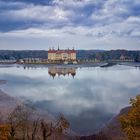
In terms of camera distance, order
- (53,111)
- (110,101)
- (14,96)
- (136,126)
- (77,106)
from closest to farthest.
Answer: (136,126) → (53,111) → (77,106) → (110,101) → (14,96)

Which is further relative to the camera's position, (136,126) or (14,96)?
(14,96)

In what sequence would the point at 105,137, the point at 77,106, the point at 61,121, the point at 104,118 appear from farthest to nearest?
1. the point at 77,106
2. the point at 104,118
3. the point at 61,121
4. the point at 105,137

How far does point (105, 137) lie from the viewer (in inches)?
1316

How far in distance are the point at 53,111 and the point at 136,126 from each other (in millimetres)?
28622

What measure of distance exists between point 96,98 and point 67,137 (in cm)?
2620

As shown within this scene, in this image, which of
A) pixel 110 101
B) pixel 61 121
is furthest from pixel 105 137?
pixel 110 101

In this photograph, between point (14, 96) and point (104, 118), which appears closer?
point (104, 118)

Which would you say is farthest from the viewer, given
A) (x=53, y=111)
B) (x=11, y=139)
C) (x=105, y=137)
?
(x=53, y=111)

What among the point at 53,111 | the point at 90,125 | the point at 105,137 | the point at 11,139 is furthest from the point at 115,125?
the point at 11,139

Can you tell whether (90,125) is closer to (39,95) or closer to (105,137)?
(105,137)

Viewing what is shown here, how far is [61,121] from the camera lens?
124ft

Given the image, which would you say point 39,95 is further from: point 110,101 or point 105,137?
point 105,137

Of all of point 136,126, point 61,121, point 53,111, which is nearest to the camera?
point 136,126

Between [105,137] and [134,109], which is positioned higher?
[134,109]
